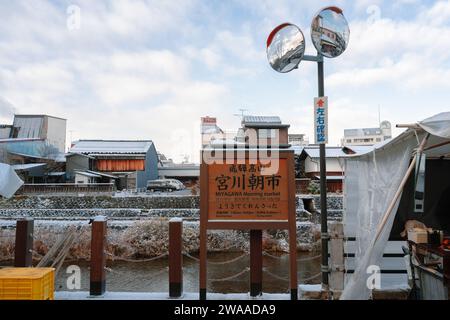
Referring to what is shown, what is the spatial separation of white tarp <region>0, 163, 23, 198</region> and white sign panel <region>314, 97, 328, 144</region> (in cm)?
543

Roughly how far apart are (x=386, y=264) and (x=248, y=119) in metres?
26.7

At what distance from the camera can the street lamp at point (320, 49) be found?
4.71 meters

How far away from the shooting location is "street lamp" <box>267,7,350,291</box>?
4707mm

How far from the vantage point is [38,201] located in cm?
2153

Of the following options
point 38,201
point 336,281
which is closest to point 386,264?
point 336,281

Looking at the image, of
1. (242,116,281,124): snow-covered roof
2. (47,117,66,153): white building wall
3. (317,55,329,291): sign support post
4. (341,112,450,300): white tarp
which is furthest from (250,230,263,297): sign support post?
(47,117,66,153): white building wall

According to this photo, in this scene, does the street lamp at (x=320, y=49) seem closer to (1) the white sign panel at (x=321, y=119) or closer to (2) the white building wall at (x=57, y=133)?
(1) the white sign panel at (x=321, y=119)

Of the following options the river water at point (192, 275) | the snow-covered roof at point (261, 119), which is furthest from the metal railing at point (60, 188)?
the snow-covered roof at point (261, 119)

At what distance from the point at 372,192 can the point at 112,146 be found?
35.1m

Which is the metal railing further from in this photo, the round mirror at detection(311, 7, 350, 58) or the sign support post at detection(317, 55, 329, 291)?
the round mirror at detection(311, 7, 350, 58)

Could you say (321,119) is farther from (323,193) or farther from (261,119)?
(261,119)

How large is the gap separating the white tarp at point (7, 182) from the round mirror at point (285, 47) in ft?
16.7

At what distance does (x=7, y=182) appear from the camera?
17.5 feet
